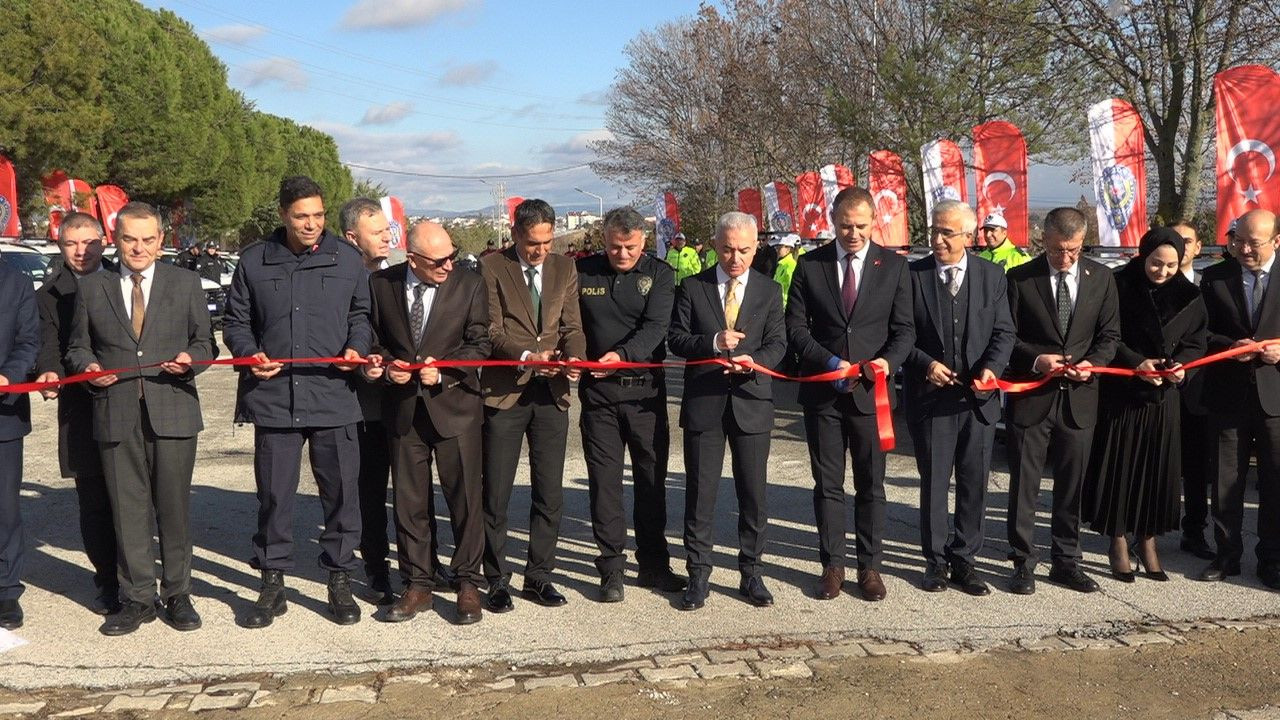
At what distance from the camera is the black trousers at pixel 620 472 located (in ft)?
20.0

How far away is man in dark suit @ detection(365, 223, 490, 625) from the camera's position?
18.8 feet

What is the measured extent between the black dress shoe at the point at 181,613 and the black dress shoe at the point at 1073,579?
15.0 ft

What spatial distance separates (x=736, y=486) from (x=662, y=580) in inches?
27.5

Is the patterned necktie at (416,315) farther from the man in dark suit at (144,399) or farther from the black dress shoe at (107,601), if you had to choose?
the black dress shoe at (107,601)

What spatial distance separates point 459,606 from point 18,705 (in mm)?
1969

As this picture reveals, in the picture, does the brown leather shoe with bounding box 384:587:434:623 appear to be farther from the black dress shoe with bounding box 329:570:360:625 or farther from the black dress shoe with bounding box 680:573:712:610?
the black dress shoe with bounding box 680:573:712:610

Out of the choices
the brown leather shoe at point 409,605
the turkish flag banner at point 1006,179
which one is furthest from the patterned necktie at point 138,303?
the turkish flag banner at point 1006,179

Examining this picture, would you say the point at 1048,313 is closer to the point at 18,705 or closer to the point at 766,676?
the point at 766,676

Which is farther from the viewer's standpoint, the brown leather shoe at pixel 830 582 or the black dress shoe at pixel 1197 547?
the black dress shoe at pixel 1197 547

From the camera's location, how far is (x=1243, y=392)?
6305 mm

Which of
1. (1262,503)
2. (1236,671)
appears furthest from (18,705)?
(1262,503)

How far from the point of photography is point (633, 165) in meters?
47.8

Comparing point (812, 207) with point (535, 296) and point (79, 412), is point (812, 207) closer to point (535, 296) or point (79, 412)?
point (535, 296)

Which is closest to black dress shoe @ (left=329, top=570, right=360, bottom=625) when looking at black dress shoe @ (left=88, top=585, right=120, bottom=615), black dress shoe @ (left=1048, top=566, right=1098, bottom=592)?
black dress shoe @ (left=88, top=585, right=120, bottom=615)
